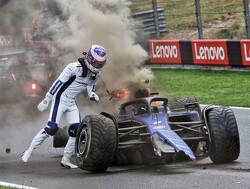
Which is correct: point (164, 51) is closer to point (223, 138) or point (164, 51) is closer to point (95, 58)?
point (95, 58)

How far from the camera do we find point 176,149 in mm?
8836

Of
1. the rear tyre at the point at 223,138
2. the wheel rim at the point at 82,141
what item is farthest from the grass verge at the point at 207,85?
the wheel rim at the point at 82,141

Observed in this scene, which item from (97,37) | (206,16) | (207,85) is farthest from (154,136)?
(206,16)

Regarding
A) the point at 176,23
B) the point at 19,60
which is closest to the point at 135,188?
the point at 19,60

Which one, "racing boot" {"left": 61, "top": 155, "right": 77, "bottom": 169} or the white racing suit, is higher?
the white racing suit

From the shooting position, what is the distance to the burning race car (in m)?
9.10

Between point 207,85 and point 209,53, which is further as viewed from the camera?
point 209,53

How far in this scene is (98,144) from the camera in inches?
357

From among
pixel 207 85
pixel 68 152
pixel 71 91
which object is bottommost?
pixel 68 152

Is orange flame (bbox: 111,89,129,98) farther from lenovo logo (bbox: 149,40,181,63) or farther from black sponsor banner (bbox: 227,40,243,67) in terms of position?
lenovo logo (bbox: 149,40,181,63)

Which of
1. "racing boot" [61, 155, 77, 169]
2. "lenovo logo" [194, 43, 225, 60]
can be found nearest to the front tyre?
"racing boot" [61, 155, 77, 169]

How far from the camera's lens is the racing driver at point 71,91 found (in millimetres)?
10336

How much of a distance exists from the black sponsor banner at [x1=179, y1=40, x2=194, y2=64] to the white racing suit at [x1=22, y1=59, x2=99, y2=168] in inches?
480

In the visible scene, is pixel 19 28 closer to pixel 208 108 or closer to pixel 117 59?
pixel 117 59
